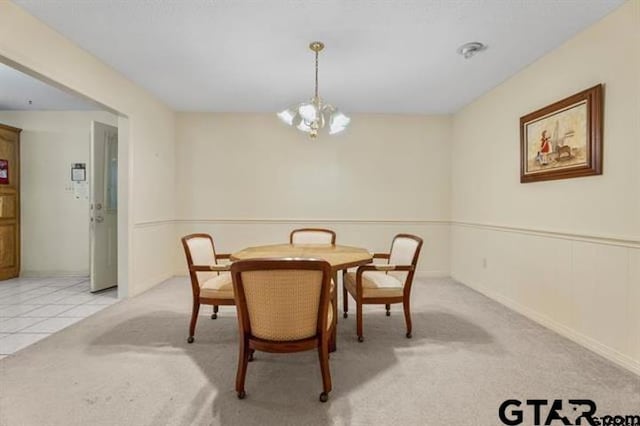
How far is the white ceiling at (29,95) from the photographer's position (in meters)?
3.47

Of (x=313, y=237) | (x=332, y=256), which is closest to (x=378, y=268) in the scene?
(x=332, y=256)

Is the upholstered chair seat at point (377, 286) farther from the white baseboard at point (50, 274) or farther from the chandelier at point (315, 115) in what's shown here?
the white baseboard at point (50, 274)

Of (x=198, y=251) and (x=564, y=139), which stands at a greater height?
(x=564, y=139)

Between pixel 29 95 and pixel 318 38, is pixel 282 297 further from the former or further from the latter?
pixel 29 95

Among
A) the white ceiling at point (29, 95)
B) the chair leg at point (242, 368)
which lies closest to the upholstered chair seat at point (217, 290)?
the chair leg at point (242, 368)

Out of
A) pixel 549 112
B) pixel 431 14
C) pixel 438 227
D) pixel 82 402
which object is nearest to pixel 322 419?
pixel 82 402

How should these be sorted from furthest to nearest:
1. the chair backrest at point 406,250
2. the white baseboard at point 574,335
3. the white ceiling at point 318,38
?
the chair backrest at point 406,250
the white ceiling at point 318,38
the white baseboard at point 574,335

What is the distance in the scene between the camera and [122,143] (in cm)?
359

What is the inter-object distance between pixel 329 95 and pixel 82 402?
362 centimetres

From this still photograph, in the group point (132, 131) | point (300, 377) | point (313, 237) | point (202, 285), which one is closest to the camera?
point (300, 377)

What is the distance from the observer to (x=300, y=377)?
198 cm

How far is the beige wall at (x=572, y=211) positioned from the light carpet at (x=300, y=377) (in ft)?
0.98

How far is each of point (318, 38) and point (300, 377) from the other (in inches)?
99.5

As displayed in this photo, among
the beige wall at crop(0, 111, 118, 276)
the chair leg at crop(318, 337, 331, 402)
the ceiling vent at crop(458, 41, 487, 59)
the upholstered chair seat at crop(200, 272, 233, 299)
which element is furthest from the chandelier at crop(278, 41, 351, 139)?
the beige wall at crop(0, 111, 118, 276)
